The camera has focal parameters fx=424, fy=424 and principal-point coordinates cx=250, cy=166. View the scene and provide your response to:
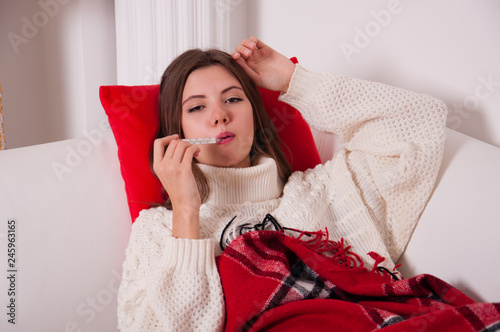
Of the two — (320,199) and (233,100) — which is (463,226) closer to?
(320,199)

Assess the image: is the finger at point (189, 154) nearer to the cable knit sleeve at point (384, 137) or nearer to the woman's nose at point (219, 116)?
the woman's nose at point (219, 116)

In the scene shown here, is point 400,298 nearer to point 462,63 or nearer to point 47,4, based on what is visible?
point 462,63

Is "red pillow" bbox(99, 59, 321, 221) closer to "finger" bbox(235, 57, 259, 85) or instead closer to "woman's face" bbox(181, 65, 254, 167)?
"woman's face" bbox(181, 65, 254, 167)

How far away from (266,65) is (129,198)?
2.10ft

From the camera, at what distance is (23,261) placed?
0.99 metres

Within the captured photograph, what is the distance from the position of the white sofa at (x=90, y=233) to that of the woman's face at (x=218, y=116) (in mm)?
302

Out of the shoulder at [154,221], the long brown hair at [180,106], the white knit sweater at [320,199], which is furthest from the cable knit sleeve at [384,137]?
the shoulder at [154,221]

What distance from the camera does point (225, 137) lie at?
1223mm

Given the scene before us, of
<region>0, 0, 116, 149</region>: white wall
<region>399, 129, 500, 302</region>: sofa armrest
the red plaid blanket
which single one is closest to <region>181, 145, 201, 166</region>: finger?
the red plaid blanket

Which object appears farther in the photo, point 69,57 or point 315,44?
point 69,57

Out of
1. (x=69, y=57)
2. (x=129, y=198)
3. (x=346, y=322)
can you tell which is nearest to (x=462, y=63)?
(x=346, y=322)

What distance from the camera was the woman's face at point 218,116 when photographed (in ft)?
4.02

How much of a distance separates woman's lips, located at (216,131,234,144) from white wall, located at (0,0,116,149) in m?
1.20

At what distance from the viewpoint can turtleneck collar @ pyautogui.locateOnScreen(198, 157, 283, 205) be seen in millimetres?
1235
